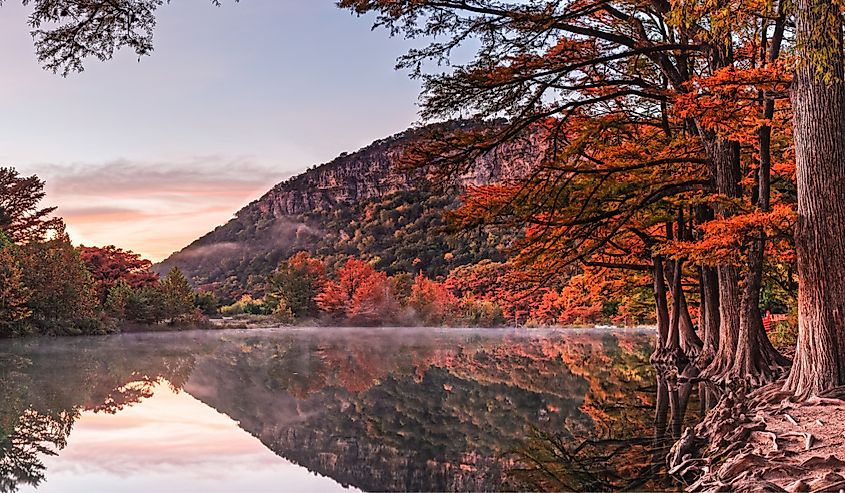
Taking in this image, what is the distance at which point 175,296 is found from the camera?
1447 inches

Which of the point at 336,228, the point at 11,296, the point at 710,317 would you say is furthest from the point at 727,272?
the point at 336,228

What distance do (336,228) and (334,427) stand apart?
208ft

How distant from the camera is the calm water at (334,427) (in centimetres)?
578

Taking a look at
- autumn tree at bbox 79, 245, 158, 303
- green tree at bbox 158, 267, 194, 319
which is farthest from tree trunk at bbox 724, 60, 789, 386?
autumn tree at bbox 79, 245, 158, 303

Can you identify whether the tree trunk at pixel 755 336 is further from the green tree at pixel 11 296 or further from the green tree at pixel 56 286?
the green tree at pixel 56 286

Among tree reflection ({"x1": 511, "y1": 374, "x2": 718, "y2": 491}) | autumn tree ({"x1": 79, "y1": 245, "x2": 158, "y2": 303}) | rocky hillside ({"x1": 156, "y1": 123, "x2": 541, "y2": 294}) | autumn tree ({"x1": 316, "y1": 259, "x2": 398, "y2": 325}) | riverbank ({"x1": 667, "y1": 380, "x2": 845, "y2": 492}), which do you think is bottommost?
tree reflection ({"x1": 511, "y1": 374, "x2": 718, "y2": 491})

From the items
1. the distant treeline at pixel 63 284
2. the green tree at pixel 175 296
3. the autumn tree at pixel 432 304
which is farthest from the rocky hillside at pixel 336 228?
the distant treeline at pixel 63 284

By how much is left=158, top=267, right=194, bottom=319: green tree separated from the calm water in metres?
19.8

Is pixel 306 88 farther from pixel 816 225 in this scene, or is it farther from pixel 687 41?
pixel 816 225

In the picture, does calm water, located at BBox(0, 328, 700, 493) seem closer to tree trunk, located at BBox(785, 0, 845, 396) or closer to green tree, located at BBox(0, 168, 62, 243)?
tree trunk, located at BBox(785, 0, 845, 396)

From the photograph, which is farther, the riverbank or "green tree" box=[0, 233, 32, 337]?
"green tree" box=[0, 233, 32, 337]

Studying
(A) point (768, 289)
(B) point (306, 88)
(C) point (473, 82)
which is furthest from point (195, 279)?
(C) point (473, 82)

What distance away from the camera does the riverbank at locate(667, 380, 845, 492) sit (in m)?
4.60

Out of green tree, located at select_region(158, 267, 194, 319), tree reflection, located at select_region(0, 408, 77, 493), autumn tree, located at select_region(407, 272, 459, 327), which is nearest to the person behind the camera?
tree reflection, located at select_region(0, 408, 77, 493)
